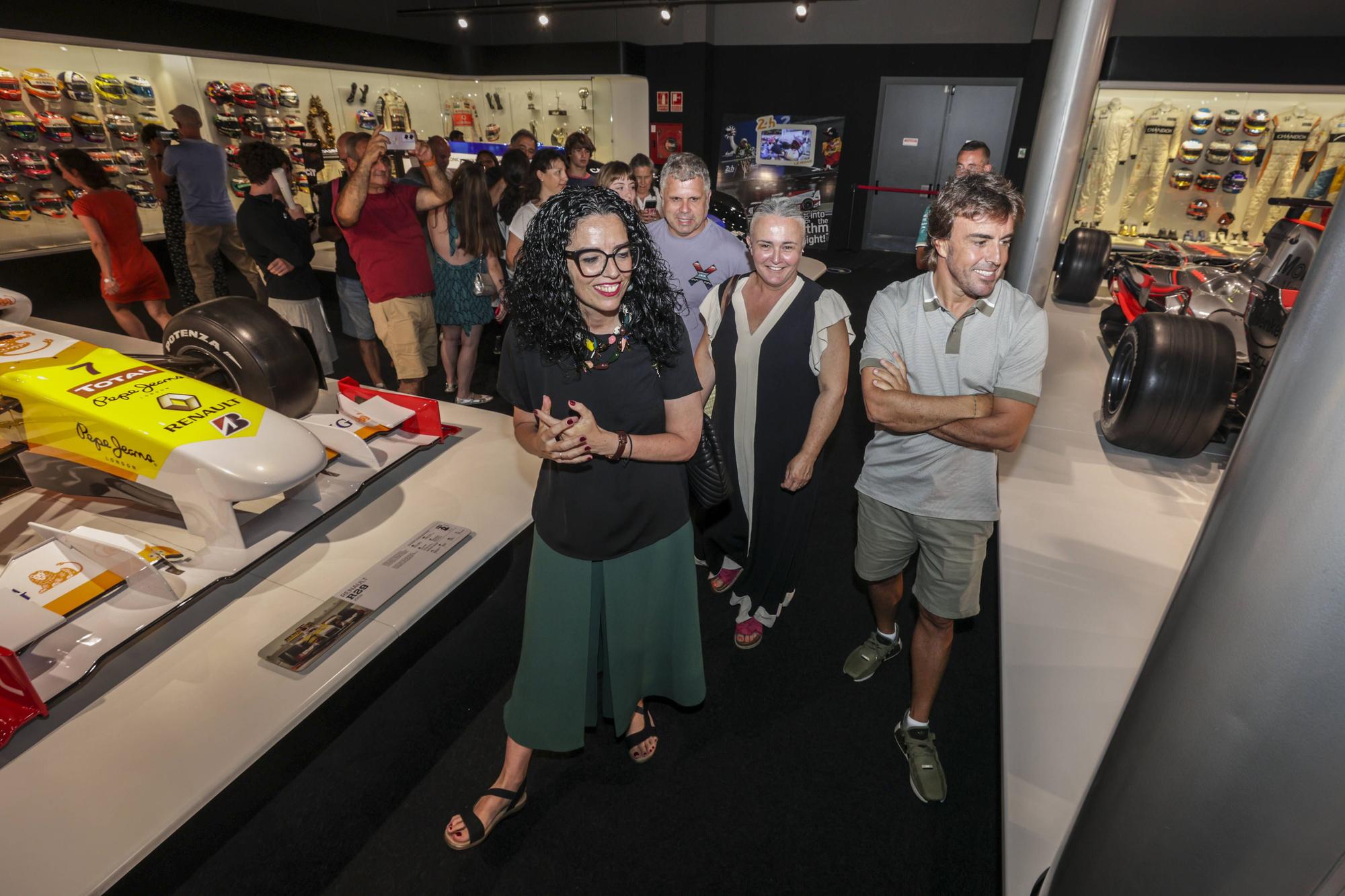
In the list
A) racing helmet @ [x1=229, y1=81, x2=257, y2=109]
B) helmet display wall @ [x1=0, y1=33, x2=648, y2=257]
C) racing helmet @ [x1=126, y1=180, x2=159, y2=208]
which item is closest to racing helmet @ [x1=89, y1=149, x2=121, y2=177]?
helmet display wall @ [x1=0, y1=33, x2=648, y2=257]

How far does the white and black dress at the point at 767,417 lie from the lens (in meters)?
2.47

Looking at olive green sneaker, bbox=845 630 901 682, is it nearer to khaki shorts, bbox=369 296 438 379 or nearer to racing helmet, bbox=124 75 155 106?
khaki shorts, bbox=369 296 438 379

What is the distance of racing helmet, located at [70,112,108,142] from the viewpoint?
24.4 ft

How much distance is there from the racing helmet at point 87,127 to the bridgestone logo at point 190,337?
6183mm

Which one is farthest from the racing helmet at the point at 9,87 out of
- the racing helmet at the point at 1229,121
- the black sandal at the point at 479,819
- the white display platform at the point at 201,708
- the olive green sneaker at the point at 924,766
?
the racing helmet at the point at 1229,121

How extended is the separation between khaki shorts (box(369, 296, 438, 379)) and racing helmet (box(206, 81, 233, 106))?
20.1 ft

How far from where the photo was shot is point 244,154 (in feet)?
13.5

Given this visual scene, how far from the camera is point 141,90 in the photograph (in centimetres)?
787

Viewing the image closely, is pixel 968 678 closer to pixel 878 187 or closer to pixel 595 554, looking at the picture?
pixel 595 554

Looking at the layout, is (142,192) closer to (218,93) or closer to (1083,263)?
(218,93)

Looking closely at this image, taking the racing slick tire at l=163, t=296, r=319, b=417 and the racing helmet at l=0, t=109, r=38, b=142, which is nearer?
the racing slick tire at l=163, t=296, r=319, b=417

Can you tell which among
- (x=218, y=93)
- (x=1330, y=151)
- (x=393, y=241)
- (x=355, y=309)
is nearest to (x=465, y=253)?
(x=393, y=241)

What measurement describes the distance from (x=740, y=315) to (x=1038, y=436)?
253 centimetres

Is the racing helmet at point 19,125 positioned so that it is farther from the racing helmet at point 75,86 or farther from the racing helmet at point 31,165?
the racing helmet at point 75,86
